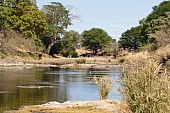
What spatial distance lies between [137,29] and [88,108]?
9779cm

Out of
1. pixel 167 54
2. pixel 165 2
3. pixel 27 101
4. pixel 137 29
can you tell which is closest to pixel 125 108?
pixel 27 101

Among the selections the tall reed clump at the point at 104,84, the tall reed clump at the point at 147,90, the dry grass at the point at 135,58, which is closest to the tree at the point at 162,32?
the dry grass at the point at 135,58

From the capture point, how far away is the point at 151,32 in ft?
287

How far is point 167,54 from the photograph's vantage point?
47.1 metres

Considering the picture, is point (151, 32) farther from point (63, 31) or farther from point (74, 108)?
point (74, 108)

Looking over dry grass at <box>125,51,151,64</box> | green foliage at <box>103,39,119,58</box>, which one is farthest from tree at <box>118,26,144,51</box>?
dry grass at <box>125,51,151,64</box>

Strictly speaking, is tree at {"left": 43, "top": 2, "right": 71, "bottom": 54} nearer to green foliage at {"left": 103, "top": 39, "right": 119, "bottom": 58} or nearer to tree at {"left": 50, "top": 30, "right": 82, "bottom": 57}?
tree at {"left": 50, "top": 30, "right": 82, "bottom": 57}

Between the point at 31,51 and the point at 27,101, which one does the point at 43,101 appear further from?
the point at 31,51

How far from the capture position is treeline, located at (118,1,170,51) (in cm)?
6808

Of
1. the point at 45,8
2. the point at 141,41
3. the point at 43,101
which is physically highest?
the point at 45,8

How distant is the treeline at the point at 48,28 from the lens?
81.6 metres

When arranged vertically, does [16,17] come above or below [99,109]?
above

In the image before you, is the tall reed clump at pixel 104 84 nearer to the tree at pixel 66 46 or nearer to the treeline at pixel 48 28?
the treeline at pixel 48 28

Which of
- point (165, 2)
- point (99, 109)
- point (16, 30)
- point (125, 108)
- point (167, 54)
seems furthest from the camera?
point (165, 2)
